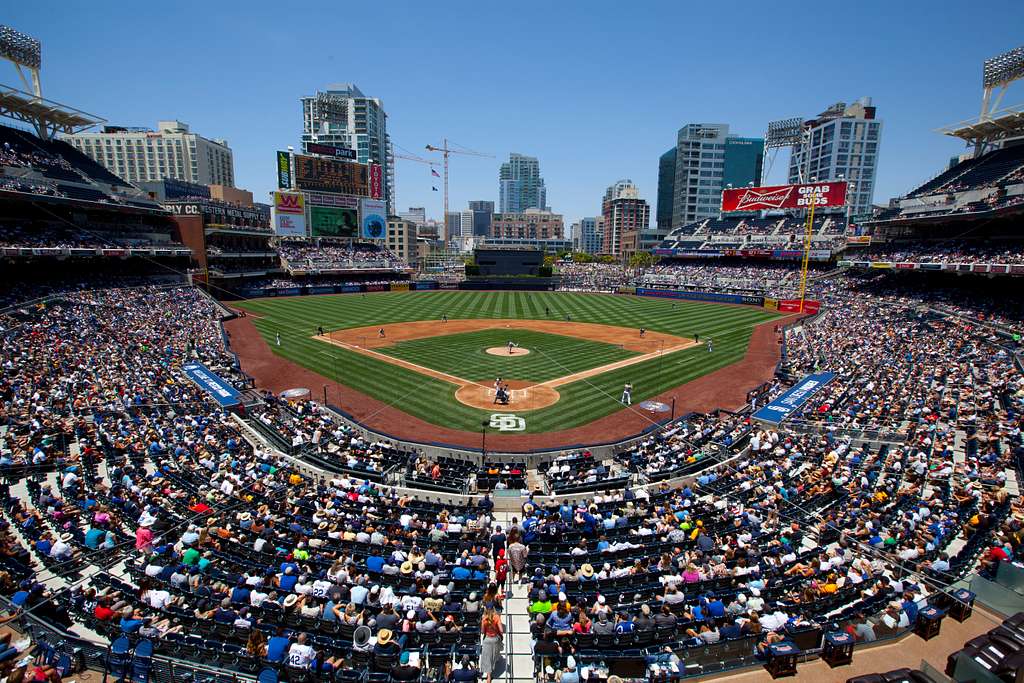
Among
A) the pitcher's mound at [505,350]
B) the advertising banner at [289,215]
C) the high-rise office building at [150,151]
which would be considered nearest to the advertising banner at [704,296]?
the pitcher's mound at [505,350]

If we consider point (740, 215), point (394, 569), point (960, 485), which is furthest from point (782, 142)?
point (394, 569)

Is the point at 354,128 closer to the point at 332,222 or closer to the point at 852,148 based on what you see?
the point at 332,222

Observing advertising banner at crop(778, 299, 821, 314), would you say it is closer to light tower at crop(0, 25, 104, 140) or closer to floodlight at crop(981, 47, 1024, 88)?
floodlight at crop(981, 47, 1024, 88)

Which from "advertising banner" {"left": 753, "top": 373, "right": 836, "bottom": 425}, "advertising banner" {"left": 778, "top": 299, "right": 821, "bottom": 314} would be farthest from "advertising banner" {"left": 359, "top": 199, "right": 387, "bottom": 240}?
"advertising banner" {"left": 753, "top": 373, "right": 836, "bottom": 425}

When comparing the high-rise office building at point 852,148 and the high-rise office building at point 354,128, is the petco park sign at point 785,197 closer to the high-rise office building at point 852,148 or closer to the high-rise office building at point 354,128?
the high-rise office building at point 852,148

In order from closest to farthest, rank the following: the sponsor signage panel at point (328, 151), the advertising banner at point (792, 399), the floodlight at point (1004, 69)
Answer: the advertising banner at point (792, 399) < the floodlight at point (1004, 69) < the sponsor signage panel at point (328, 151)

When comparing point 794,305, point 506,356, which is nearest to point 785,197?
point 794,305
